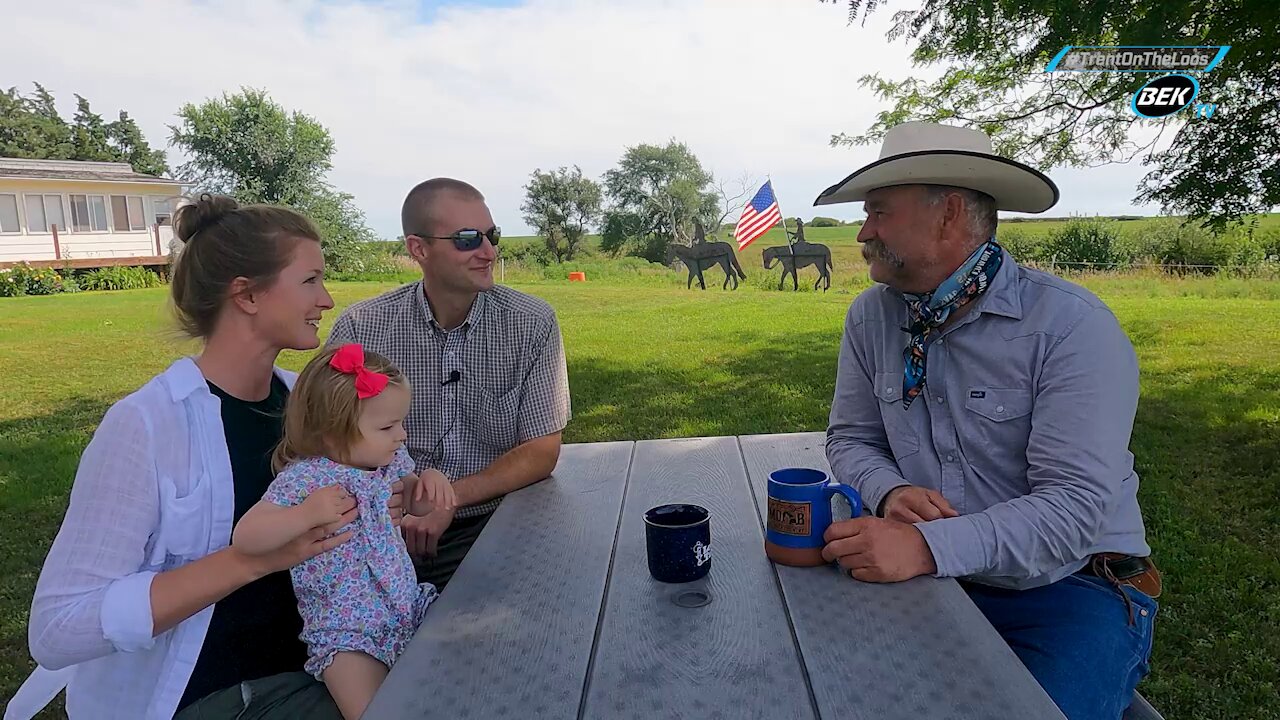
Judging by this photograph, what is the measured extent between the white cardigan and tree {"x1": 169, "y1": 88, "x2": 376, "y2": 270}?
28607 millimetres

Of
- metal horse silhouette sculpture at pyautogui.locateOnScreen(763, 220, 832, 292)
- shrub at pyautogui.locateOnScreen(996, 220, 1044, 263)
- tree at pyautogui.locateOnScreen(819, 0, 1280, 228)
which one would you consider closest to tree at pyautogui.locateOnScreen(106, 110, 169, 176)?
metal horse silhouette sculpture at pyautogui.locateOnScreen(763, 220, 832, 292)

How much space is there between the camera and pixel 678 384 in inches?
311

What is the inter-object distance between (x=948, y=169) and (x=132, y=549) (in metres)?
2.09

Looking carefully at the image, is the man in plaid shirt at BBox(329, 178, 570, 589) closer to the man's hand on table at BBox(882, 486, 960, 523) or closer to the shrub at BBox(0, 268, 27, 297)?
the man's hand on table at BBox(882, 486, 960, 523)

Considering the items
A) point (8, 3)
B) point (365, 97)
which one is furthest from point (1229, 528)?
point (8, 3)

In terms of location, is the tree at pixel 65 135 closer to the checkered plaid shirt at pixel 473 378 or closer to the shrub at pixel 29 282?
the shrub at pixel 29 282

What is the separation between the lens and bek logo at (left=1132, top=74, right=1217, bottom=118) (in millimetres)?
5375

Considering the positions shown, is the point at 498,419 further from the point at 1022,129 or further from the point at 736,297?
the point at 736,297

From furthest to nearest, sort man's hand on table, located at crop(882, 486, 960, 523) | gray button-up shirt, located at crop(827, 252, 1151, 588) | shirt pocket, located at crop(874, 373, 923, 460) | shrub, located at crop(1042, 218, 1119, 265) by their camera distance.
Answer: shrub, located at crop(1042, 218, 1119, 265)
shirt pocket, located at crop(874, 373, 923, 460)
man's hand on table, located at crop(882, 486, 960, 523)
gray button-up shirt, located at crop(827, 252, 1151, 588)

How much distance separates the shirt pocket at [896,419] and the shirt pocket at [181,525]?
1728 mm

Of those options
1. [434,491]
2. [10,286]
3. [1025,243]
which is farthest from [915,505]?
[10,286]

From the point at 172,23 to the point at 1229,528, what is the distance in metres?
15.8

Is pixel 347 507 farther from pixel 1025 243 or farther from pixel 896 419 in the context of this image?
pixel 1025 243

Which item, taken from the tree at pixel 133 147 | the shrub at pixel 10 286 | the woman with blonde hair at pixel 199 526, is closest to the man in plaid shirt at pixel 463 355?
the woman with blonde hair at pixel 199 526
